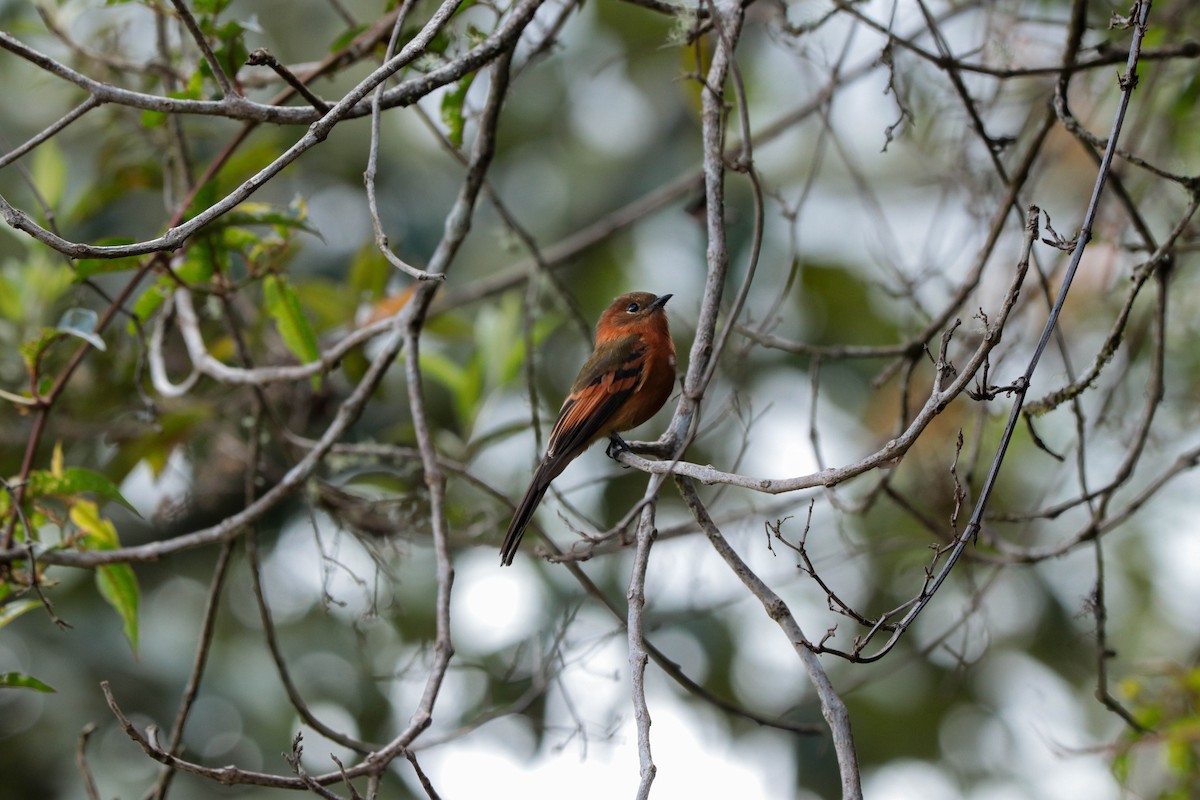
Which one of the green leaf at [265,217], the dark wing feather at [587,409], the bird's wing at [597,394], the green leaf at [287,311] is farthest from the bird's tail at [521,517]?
the green leaf at [265,217]

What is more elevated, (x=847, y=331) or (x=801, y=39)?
(x=847, y=331)

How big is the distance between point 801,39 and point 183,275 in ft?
7.87

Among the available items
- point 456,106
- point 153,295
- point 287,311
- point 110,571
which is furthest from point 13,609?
point 456,106

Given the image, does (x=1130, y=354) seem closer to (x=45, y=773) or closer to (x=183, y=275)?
(x=183, y=275)

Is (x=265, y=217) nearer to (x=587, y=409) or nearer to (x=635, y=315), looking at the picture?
(x=587, y=409)

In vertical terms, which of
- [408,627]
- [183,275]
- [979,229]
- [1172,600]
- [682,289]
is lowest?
[183,275]

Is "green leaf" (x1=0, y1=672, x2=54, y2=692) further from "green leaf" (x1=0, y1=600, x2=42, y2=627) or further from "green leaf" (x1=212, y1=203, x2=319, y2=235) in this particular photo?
"green leaf" (x1=212, y1=203, x2=319, y2=235)

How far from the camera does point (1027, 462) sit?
776 cm

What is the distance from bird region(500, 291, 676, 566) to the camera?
404 cm

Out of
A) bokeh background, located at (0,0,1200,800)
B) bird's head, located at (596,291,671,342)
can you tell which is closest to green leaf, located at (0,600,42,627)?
bokeh background, located at (0,0,1200,800)

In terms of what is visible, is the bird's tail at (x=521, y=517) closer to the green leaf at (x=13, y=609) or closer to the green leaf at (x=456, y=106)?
the green leaf at (x=456, y=106)

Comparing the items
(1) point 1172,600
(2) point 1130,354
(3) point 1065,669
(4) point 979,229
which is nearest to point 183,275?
(4) point 979,229

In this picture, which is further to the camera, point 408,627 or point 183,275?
point 408,627

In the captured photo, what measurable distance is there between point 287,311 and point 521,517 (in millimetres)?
1015
